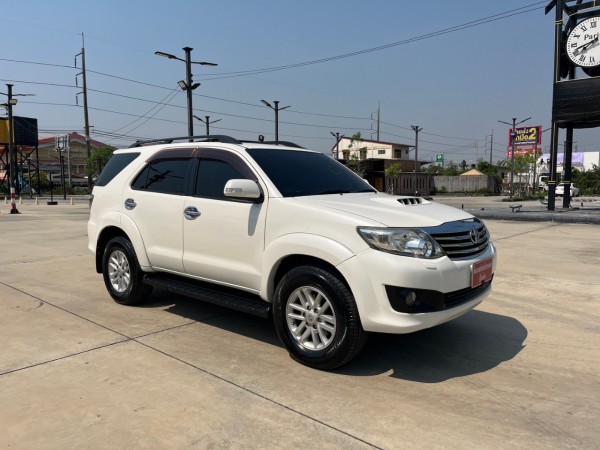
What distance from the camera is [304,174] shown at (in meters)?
4.67

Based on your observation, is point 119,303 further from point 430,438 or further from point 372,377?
point 430,438

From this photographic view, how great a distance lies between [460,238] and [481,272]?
0.39 m

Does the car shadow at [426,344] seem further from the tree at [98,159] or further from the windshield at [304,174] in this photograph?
the tree at [98,159]

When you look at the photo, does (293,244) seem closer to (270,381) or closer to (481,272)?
(270,381)

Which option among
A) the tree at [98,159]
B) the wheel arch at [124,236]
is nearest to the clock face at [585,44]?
the wheel arch at [124,236]

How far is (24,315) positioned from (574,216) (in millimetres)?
17079

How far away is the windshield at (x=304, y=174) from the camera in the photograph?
14.3ft

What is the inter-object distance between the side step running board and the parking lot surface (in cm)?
38

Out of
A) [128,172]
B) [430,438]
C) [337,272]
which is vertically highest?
[128,172]

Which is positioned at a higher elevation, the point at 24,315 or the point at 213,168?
the point at 213,168

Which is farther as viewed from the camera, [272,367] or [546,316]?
[546,316]

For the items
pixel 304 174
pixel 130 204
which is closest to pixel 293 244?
pixel 304 174

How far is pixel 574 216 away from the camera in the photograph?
16.7 m

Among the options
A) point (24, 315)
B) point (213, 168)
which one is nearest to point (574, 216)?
point (213, 168)
